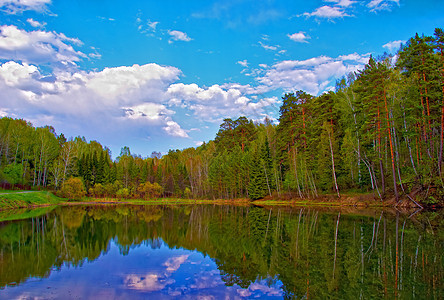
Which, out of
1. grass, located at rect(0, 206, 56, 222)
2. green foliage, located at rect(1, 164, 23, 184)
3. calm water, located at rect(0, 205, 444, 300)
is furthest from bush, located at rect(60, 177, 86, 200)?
calm water, located at rect(0, 205, 444, 300)

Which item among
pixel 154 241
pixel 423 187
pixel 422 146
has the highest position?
pixel 422 146

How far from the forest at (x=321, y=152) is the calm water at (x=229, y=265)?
17257 millimetres

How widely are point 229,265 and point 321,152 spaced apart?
3794cm

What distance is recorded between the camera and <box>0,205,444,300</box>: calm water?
839 centimetres

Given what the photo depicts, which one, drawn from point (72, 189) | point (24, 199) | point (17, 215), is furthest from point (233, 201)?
point (17, 215)

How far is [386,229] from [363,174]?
2606cm

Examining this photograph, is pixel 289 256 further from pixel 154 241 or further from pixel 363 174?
pixel 363 174

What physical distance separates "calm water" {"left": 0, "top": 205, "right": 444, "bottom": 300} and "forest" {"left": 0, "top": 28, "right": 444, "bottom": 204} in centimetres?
1726

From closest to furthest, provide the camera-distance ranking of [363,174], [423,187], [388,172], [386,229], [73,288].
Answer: [73,288], [386,229], [423,187], [388,172], [363,174]

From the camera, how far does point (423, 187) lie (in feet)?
103

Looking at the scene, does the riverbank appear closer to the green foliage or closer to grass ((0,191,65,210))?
grass ((0,191,65,210))

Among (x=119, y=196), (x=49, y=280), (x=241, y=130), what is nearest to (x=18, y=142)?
(x=119, y=196)

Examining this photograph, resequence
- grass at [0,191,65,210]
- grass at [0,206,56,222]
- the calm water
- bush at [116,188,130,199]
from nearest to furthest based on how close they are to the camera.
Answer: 1. the calm water
2. grass at [0,206,56,222]
3. grass at [0,191,65,210]
4. bush at [116,188,130,199]

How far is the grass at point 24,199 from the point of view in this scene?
129 ft
